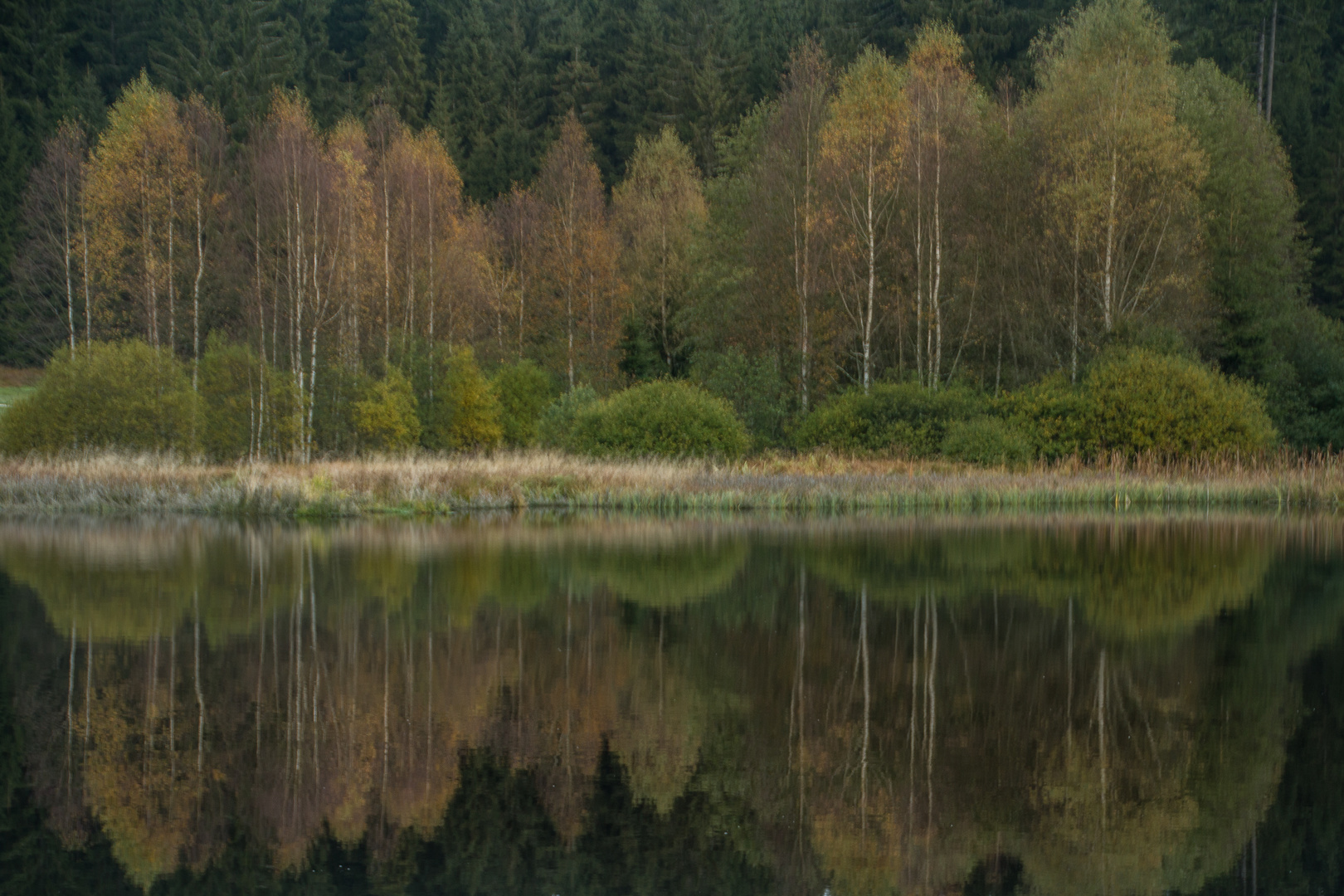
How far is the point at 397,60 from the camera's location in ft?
229

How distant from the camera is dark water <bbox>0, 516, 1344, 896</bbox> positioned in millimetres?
7430

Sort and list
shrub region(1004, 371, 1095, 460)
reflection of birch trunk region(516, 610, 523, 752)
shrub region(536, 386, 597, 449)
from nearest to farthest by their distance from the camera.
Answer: reflection of birch trunk region(516, 610, 523, 752)
shrub region(1004, 371, 1095, 460)
shrub region(536, 386, 597, 449)

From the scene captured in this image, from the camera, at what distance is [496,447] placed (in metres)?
43.8

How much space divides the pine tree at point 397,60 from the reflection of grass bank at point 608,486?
38494mm

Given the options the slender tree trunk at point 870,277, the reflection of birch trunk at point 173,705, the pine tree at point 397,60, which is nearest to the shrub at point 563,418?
the slender tree trunk at point 870,277

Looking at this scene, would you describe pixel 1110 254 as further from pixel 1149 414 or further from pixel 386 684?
pixel 386 684

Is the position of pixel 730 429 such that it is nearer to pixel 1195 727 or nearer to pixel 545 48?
pixel 1195 727

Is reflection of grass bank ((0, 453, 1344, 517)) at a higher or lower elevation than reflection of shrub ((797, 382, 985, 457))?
lower

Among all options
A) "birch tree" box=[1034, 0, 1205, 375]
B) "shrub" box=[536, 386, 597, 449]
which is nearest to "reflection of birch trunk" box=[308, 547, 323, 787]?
"shrub" box=[536, 386, 597, 449]

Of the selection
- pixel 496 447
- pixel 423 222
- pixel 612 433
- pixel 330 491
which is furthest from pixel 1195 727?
pixel 423 222

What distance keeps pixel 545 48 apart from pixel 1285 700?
6940 centimetres

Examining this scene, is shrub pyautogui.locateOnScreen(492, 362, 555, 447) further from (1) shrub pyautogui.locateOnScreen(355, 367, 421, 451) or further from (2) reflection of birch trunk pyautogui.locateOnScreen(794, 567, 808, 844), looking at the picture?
(2) reflection of birch trunk pyautogui.locateOnScreen(794, 567, 808, 844)

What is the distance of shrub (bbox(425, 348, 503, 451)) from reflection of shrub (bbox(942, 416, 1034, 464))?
51.8ft

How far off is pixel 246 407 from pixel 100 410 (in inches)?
189
